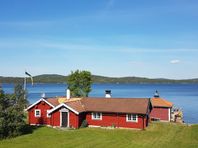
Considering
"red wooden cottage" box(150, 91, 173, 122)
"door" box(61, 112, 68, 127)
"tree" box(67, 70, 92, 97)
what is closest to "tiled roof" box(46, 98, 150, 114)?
"door" box(61, 112, 68, 127)

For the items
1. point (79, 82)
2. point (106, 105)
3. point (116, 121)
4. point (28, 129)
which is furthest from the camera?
point (79, 82)

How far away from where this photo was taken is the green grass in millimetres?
28263

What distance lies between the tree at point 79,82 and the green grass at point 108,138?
83.3 feet

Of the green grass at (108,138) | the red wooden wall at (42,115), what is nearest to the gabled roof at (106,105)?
the red wooden wall at (42,115)

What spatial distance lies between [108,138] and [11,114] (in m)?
10.8

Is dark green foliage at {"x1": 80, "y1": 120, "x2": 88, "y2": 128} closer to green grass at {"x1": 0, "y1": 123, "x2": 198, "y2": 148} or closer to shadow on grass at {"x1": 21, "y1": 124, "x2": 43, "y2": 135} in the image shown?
green grass at {"x1": 0, "y1": 123, "x2": 198, "y2": 148}

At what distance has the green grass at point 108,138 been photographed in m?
28.3

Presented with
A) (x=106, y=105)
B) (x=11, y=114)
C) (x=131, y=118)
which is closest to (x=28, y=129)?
(x=11, y=114)

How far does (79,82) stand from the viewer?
6269cm

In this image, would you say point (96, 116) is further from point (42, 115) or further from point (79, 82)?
point (79, 82)

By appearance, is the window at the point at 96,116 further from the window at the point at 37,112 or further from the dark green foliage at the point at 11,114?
the dark green foliage at the point at 11,114

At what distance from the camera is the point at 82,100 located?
140 ft

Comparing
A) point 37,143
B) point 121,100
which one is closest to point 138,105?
point 121,100

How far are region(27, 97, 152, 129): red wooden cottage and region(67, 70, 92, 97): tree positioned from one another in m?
20.2
